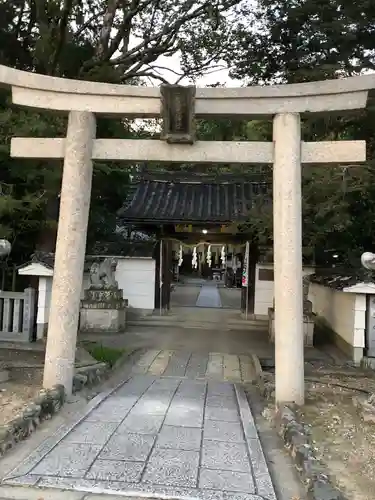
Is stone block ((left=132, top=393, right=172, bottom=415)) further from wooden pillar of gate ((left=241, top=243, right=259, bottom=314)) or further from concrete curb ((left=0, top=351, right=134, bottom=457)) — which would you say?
wooden pillar of gate ((left=241, top=243, right=259, bottom=314))

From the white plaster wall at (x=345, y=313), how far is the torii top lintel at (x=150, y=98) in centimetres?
509

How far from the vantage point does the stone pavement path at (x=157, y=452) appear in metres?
3.86

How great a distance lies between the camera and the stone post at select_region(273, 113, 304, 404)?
616 centimetres

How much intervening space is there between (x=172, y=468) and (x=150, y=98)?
455 centimetres

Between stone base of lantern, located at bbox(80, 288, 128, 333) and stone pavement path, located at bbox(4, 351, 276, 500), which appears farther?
stone base of lantern, located at bbox(80, 288, 128, 333)

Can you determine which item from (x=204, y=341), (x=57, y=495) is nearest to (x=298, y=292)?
(x=57, y=495)

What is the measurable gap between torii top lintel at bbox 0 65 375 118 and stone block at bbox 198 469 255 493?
4.37 m

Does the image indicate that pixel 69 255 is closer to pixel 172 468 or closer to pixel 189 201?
pixel 172 468

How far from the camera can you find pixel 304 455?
4305 mm

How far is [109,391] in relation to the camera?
697 centimetres

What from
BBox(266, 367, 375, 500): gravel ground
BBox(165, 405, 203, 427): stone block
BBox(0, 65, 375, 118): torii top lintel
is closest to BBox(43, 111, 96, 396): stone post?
BBox(0, 65, 375, 118): torii top lintel

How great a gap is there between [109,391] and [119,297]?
716 centimetres

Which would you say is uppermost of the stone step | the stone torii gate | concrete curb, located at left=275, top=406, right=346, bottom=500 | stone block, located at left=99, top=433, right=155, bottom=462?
the stone torii gate

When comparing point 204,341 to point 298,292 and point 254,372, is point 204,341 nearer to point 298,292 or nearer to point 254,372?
point 254,372
